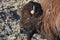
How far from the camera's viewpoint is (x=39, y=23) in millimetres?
3697

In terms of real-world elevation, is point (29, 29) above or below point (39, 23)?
below

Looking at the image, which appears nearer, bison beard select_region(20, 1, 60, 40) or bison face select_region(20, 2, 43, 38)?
bison beard select_region(20, 1, 60, 40)

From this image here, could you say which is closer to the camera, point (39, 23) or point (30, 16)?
→ point (39, 23)

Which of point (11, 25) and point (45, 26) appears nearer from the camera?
point (45, 26)

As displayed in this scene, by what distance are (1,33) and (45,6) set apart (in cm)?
121

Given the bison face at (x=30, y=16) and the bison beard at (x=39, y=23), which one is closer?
the bison beard at (x=39, y=23)

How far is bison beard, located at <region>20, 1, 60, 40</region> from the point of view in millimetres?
3314

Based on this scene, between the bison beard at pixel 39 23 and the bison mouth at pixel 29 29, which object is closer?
the bison beard at pixel 39 23

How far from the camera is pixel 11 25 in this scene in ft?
15.3

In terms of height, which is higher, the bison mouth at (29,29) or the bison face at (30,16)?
the bison face at (30,16)

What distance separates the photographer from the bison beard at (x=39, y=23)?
3314mm

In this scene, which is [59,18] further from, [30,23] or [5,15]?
[5,15]

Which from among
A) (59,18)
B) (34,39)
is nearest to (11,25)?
(34,39)

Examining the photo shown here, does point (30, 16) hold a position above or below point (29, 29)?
above
